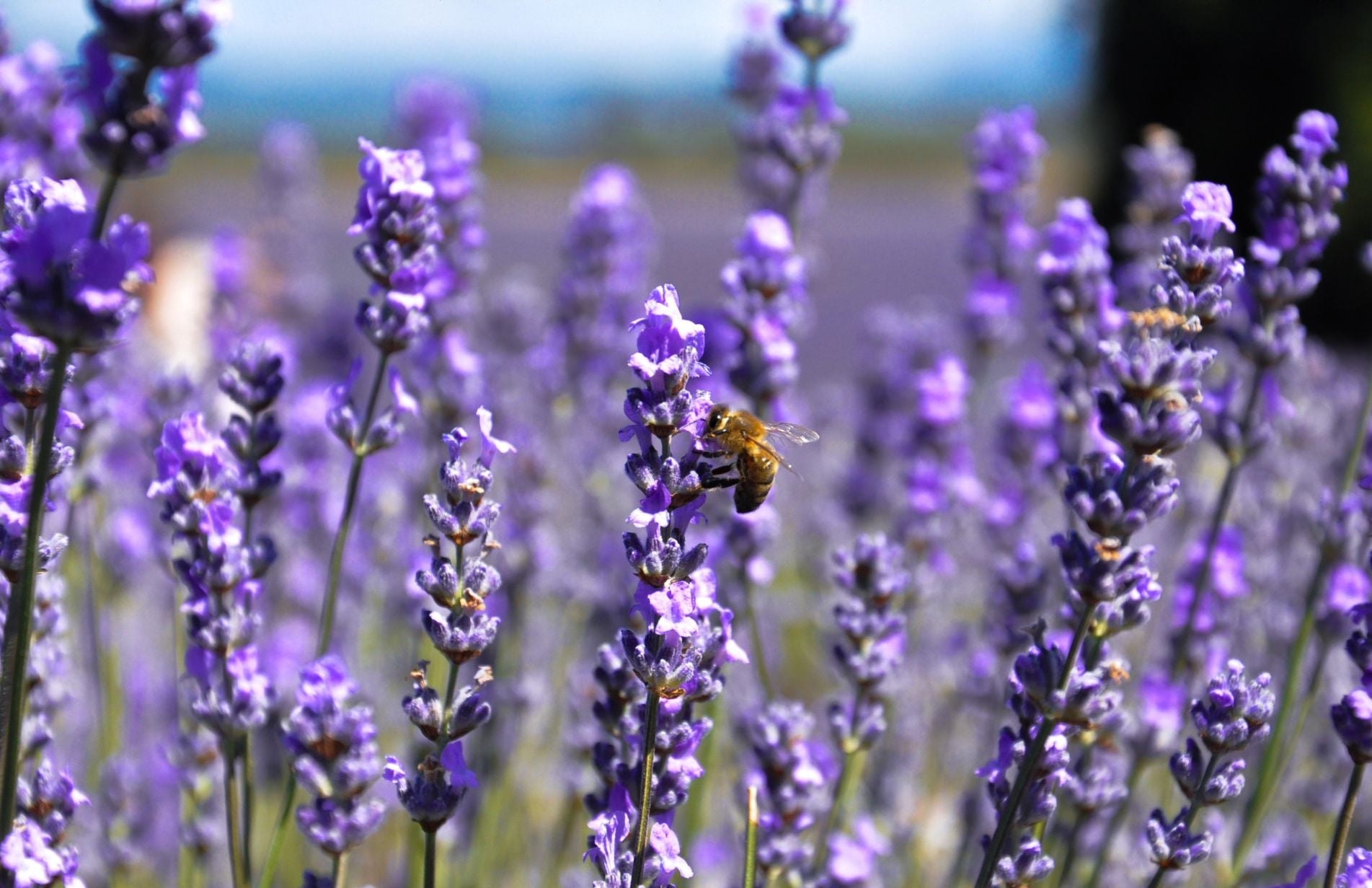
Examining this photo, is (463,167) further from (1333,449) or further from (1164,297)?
(1333,449)

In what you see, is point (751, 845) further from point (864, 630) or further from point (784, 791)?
point (864, 630)

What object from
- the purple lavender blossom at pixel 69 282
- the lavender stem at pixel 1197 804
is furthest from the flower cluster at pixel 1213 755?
the purple lavender blossom at pixel 69 282

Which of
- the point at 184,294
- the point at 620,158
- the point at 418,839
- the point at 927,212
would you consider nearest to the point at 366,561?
the point at 418,839

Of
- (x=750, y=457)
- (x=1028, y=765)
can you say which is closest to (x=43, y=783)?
(x=750, y=457)

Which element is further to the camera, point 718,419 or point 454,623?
point 718,419

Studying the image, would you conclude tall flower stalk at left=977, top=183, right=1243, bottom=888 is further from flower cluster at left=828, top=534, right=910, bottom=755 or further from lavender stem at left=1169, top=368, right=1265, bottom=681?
lavender stem at left=1169, top=368, right=1265, bottom=681
